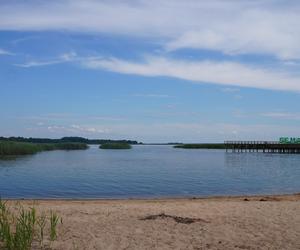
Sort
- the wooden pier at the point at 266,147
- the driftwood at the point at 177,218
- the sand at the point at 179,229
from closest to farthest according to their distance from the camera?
the sand at the point at 179,229 < the driftwood at the point at 177,218 < the wooden pier at the point at 266,147

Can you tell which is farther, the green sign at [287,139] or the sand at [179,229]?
the green sign at [287,139]

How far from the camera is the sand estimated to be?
1034cm

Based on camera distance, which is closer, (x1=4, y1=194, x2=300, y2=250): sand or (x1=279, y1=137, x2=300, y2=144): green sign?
(x1=4, y1=194, x2=300, y2=250): sand

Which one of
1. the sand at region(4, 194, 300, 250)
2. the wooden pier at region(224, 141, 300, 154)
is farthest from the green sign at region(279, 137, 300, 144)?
the sand at region(4, 194, 300, 250)

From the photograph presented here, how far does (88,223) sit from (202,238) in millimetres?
3115

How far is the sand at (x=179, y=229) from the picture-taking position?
1034cm

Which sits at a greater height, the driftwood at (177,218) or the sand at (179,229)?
the driftwood at (177,218)

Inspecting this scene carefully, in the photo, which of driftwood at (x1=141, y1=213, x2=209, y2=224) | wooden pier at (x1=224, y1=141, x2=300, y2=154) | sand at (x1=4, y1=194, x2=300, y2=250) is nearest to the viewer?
sand at (x1=4, y1=194, x2=300, y2=250)

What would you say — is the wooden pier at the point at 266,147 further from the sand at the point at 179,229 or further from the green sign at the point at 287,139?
the sand at the point at 179,229

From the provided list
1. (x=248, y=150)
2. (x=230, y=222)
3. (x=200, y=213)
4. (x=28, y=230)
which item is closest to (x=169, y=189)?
(x=200, y=213)

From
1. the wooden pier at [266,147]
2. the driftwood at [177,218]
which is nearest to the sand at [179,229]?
the driftwood at [177,218]

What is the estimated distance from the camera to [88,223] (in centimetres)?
1246

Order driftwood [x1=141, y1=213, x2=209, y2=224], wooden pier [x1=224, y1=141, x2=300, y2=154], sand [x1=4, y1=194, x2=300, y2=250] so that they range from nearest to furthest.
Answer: sand [x1=4, y1=194, x2=300, y2=250]
driftwood [x1=141, y1=213, x2=209, y2=224]
wooden pier [x1=224, y1=141, x2=300, y2=154]

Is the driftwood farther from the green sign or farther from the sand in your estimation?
the green sign
